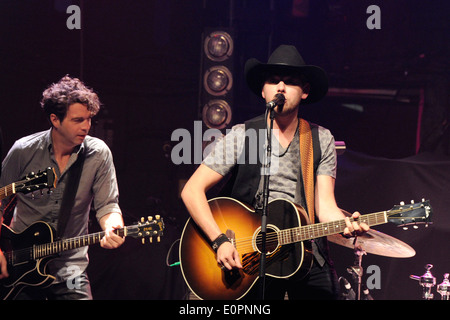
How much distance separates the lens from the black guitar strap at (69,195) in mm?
4043

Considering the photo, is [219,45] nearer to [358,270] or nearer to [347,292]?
[358,270]

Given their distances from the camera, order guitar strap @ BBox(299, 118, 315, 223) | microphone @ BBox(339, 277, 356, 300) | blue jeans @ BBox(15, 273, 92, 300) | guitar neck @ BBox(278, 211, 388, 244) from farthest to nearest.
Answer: microphone @ BBox(339, 277, 356, 300), blue jeans @ BBox(15, 273, 92, 300), guitar strap @ BBox(299, 118, 315, 223), guitar neck @ BBox(278, 211, 388, 244)

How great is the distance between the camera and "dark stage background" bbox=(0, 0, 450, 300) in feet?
18.0

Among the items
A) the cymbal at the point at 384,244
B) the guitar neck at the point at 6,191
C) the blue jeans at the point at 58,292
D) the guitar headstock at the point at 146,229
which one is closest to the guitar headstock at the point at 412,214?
the cymbal at the point at 384,244

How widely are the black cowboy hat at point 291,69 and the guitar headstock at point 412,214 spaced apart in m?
1.03

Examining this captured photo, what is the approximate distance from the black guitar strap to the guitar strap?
1.75 m

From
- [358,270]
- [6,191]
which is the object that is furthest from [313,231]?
[6,191]

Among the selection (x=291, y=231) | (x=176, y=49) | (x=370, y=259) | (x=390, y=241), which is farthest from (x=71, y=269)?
(x=176, y=49)

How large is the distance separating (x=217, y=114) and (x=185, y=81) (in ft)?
5.98

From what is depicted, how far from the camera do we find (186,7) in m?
7.46

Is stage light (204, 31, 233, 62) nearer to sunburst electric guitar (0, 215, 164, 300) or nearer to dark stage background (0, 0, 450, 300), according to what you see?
dark stage background (0, 0, 450, 300)

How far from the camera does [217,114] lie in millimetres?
5719

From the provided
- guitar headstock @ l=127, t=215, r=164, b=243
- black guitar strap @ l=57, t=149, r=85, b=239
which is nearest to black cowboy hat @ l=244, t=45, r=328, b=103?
guitar headstock @ l=127, t=215, r=164, b=243
